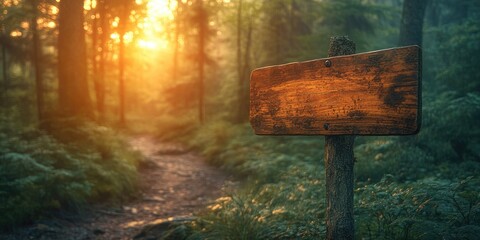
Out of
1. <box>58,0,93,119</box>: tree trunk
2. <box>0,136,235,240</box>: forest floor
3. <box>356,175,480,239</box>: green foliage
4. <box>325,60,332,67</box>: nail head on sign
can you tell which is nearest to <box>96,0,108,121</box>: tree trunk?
<box>58,0,93,119</box>: tree trunk

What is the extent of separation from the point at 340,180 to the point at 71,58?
10.5 meters

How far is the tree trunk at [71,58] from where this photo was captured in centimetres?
1080

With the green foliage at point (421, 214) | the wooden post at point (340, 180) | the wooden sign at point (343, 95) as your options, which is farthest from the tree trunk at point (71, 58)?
the wooden post at point (340, 180)

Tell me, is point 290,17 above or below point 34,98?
above

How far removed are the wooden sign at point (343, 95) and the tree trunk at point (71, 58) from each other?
9728mm

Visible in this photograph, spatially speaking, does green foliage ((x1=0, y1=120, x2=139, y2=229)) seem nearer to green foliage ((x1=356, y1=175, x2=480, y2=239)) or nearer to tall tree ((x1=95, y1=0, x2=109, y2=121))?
green foliage ((x1=356, y1=175, x2=480, y2=239))

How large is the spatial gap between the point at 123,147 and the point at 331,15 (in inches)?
446

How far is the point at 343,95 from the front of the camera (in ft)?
7.97

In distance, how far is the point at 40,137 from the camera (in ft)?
30.5

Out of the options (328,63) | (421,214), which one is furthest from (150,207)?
(328,63)

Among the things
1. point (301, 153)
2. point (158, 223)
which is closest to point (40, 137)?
point (158, 223)

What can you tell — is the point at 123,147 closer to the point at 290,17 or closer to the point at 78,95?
the point at 78,95

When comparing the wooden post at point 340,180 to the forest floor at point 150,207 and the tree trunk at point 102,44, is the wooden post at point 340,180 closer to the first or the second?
the forest floor at point 150,207

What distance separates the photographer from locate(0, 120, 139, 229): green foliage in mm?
6531
